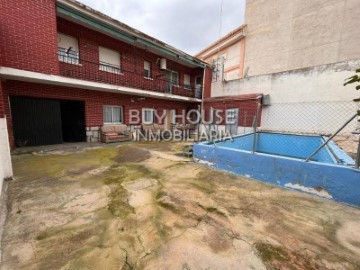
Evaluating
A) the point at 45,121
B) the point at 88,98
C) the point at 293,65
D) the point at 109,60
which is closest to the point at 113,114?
the point at 88,98

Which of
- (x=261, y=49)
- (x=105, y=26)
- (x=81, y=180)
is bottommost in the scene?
(x=81, y=180)

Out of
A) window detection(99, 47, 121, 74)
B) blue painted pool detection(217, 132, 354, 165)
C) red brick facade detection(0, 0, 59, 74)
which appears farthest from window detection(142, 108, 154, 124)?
blue painted pool detection(217, 132, 354, 165)

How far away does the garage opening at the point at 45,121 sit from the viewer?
6.99m

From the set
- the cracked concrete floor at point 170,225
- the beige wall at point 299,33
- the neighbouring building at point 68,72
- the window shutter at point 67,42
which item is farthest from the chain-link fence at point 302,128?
the window shutter at point 67,42

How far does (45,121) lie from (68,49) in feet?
11.3

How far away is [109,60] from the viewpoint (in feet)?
30.0

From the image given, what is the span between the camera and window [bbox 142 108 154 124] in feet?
37.2

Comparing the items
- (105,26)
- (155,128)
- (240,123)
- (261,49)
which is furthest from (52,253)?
(261,49)

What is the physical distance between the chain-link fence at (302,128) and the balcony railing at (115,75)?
6251 millimetres

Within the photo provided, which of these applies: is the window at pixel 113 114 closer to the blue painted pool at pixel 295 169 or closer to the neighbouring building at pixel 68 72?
the neighbouring building at pixel 68 72

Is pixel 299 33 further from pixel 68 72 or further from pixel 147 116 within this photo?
pixel 68 72

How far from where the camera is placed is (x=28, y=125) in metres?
7.23

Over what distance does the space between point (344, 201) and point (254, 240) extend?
2.32 metres

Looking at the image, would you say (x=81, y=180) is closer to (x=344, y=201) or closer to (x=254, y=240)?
(x=254, y=240)
